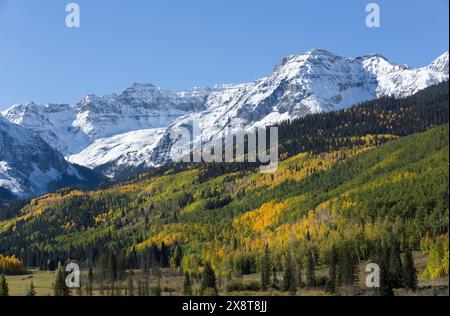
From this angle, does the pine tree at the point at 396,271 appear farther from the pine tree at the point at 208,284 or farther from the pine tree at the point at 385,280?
the pine tree at the point at 208,284

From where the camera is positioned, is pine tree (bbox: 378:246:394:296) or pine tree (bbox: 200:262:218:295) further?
pine tree (bbox: 200:262:218:295)

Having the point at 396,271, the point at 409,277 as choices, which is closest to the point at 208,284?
the point at 396,271

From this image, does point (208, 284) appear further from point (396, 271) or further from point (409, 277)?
point (409, 277)

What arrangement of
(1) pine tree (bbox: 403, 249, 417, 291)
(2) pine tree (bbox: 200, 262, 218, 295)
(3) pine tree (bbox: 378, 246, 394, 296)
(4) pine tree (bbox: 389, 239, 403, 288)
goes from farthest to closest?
(2) pine tree (bbox: 200, 262, 218, 295) < (4) pine tree (bbox: 389, 239, 403, 288) < (1) pine tree (bbox: 403, 249, 417, 291) < (3) pine tree (bbox: 378, 246, 394, 296)

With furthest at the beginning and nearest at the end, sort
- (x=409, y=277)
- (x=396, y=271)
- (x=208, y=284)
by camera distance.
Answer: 1. (x=208, y=284)
2. (x=396, y=271)
3. (x=409, y=277)

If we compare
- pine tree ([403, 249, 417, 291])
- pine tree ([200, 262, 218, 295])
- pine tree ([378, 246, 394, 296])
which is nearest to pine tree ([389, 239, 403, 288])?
pine tree ([378, 246, 394, 296])

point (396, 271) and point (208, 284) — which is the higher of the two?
point (396, 271)

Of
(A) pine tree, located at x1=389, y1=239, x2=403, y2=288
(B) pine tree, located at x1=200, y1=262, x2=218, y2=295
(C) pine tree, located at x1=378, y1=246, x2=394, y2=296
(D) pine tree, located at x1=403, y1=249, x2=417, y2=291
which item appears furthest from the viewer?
(B) pine tree, located at x1=200, y1=262, x2=218, y2=295

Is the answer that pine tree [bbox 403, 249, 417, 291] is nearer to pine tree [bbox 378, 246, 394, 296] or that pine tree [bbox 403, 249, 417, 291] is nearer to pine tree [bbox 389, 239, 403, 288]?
pine tree [bbox 389, 239, 403, 288]

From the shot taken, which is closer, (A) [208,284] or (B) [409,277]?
(B) [409,277]

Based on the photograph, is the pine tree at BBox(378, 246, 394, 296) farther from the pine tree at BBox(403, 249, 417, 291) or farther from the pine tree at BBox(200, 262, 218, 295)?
the pine tree at BBox(200, 262, 218, 295)
